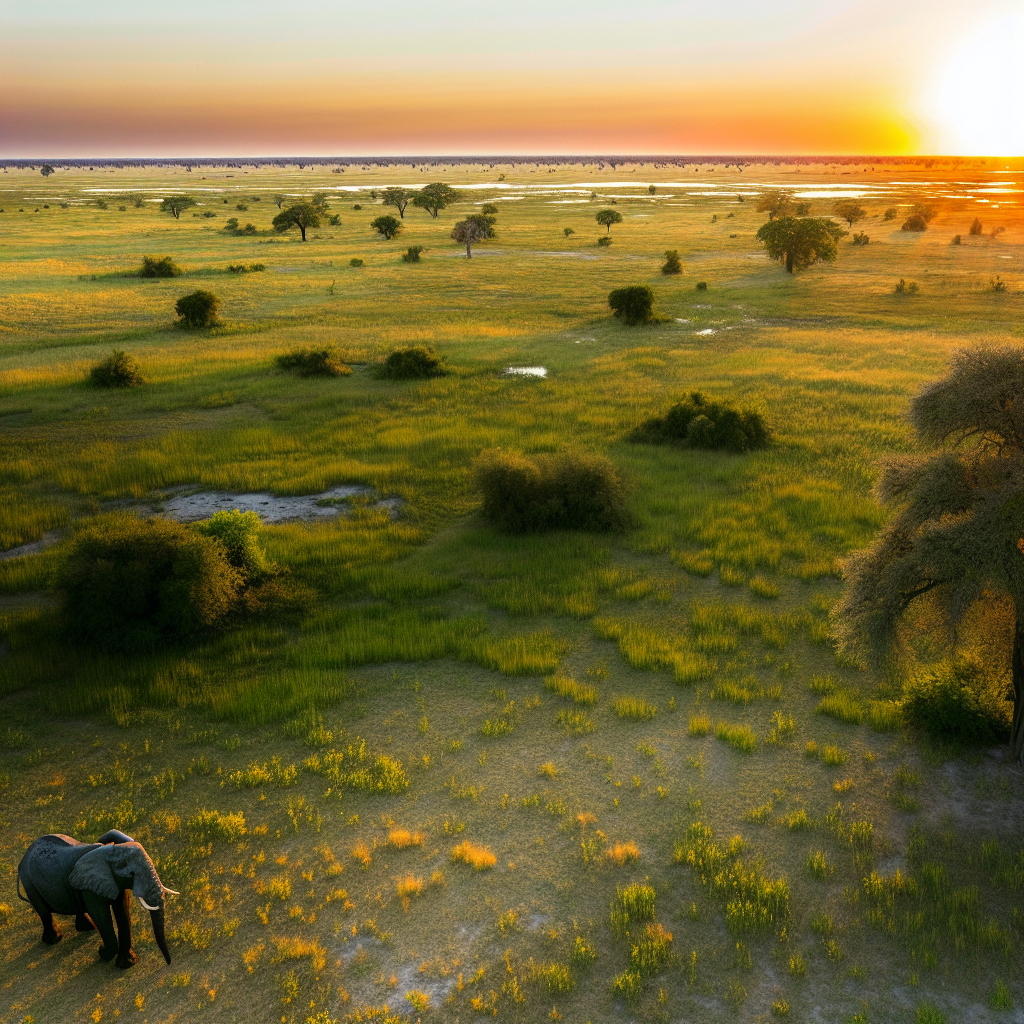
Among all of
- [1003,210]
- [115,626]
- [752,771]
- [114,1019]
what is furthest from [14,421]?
[1003,210]

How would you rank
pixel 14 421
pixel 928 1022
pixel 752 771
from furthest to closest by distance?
pixel 14 421 → pixel 752 771 → pixel 928 1022

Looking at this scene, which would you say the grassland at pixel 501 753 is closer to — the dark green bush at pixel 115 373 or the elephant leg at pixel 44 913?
the elephant leg at pixel 44 913

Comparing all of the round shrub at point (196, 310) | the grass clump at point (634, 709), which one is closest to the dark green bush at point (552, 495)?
the grass clump at point (634, 709)

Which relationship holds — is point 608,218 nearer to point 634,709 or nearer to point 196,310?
point 196,310

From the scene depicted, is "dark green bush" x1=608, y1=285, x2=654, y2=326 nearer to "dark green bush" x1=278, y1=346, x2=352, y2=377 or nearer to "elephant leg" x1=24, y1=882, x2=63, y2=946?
"dark green bush" x1=278, y1=346, x2=352, y2=377

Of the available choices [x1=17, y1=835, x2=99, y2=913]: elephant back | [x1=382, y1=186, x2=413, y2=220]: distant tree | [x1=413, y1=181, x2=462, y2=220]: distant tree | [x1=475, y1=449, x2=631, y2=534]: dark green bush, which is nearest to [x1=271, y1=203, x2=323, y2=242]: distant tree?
[x1=413, y1=181, x2=462, y2=220]: distant tree

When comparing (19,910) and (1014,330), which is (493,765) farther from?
(1014,330)
